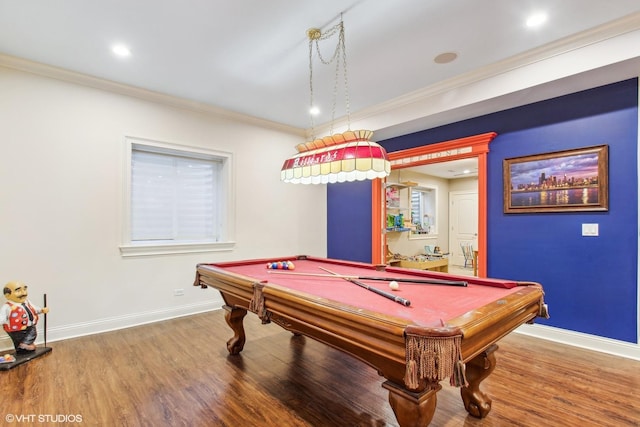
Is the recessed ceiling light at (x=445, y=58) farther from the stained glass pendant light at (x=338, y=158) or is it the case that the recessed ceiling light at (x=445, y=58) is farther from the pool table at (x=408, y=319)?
the pool table at (x=408, y=319)

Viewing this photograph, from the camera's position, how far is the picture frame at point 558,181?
2906mm

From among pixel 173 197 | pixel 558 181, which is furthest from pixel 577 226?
pixel 173 197

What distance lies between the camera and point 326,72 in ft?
10.6

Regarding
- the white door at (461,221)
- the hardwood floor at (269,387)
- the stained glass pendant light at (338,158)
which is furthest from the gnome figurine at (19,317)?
the white door at (461,221)

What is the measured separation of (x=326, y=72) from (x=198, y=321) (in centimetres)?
320

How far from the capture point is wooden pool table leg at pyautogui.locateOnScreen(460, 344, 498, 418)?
72.9 inches

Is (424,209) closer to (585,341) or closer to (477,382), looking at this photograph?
(585,341)

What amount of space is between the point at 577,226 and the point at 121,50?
4.60 metres

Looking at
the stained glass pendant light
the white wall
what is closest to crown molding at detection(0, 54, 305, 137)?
the white wall

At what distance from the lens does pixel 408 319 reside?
4.32 ft

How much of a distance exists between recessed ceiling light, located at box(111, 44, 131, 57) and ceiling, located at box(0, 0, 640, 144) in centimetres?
4

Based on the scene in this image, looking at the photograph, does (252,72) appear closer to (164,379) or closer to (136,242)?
(136,242)

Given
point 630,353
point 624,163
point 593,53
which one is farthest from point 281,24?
point 630,353
